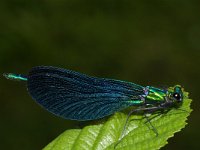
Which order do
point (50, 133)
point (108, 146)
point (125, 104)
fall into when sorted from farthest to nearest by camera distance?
point (50, 133) → point (125, 104) → point (108, 146)

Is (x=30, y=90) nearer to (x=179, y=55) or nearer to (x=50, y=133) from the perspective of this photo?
(x=50, y=133)

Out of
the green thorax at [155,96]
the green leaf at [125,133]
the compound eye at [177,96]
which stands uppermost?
the compound eye at [177,96]

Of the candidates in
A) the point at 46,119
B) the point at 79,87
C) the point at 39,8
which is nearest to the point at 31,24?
the point at 39,8

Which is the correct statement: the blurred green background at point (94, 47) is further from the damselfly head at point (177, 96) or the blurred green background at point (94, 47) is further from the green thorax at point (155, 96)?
the damselfly head at point (177, 96)

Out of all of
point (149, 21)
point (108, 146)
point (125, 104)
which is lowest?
point (108, 146)

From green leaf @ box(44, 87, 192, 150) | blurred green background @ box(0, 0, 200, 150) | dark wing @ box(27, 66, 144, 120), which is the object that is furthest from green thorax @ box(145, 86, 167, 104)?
blurred green background @ box(0, 0, 200, 150)

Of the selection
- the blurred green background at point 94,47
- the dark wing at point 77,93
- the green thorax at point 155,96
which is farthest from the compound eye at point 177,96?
the blurred green background at point 94,47
